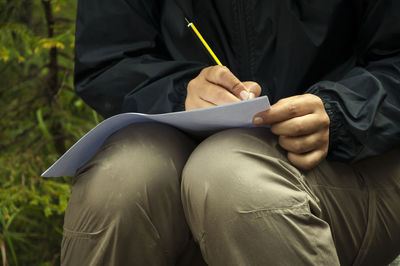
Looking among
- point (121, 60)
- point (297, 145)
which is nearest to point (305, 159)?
point (297, 145)

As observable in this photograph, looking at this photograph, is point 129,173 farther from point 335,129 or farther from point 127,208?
point 335,129

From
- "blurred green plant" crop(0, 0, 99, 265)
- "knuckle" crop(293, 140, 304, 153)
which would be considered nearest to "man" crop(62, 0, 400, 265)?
"knuckle" crop(293, 140, 304, 153)

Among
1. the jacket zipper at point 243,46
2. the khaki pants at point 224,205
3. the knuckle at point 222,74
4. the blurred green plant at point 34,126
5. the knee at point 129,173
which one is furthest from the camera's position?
the blurred green plant at point 34,126

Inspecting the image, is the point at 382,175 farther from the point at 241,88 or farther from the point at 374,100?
the point at 241,88

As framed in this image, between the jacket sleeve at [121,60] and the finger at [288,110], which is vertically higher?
the jacket sleeve at [121,60]

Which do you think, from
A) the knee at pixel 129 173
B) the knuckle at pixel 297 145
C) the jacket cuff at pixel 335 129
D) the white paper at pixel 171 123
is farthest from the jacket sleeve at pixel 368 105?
the knee at pixel 129 173

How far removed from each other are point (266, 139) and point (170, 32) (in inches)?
21.4

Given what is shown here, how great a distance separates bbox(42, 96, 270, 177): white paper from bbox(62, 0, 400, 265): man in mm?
29

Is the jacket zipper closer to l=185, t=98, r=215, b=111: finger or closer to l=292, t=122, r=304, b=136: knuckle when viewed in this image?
l=185, t=98, r=215, b=111: finger

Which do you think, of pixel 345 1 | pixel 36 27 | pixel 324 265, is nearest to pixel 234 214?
pixel 324 265

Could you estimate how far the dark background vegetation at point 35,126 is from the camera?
2328 mm

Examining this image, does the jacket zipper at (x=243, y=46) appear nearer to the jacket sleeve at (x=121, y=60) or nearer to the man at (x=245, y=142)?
the man at (x=245, y=142)

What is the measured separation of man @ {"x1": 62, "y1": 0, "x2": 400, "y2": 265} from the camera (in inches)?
43.4

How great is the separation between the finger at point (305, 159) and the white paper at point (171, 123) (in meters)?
0.13
